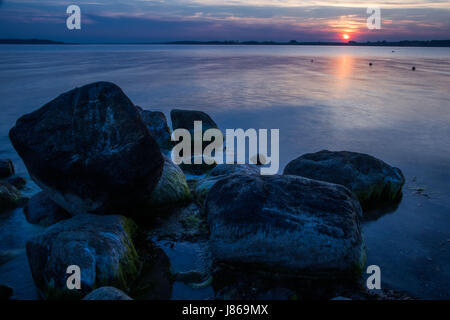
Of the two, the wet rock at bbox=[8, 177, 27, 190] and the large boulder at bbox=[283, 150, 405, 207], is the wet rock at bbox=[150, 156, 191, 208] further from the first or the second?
the wet rock at bbox=[8, 177, 27, 190]

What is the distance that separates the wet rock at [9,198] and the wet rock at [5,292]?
110 inches

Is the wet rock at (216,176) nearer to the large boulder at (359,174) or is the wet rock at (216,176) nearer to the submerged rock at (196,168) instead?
the submerged rock at (196,168)

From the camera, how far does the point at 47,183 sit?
540 cm

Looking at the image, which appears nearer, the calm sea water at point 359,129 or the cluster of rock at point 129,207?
the cluster of rock at point 129,207

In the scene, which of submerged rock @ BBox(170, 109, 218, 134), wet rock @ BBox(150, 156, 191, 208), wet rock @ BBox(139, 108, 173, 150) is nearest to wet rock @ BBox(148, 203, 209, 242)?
wet rock @ BBox(150, 156, 191, 208)

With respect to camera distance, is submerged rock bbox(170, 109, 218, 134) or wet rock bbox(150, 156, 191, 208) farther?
submerged rock bbox(170, 109, 218, 134)

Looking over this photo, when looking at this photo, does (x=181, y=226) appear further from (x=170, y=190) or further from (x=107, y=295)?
(x=107, y=295)

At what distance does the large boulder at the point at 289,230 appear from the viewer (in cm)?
433

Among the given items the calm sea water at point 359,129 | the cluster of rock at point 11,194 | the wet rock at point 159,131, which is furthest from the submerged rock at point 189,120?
the cluster of rock at point 11,194

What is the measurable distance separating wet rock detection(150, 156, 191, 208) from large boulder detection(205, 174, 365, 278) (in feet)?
5.18

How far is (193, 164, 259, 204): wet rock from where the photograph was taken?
6686 mm

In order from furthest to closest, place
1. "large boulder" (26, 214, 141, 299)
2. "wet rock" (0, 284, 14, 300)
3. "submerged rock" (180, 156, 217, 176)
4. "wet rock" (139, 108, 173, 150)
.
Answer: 1. "wet rock" (139, 108, 173, 150)
2. "submerged rock" (180, 156, 217, 176)
3. "wet rock" (0, 284, 14, 300)
4. "large boulder" (26, 214, 141, 299)
